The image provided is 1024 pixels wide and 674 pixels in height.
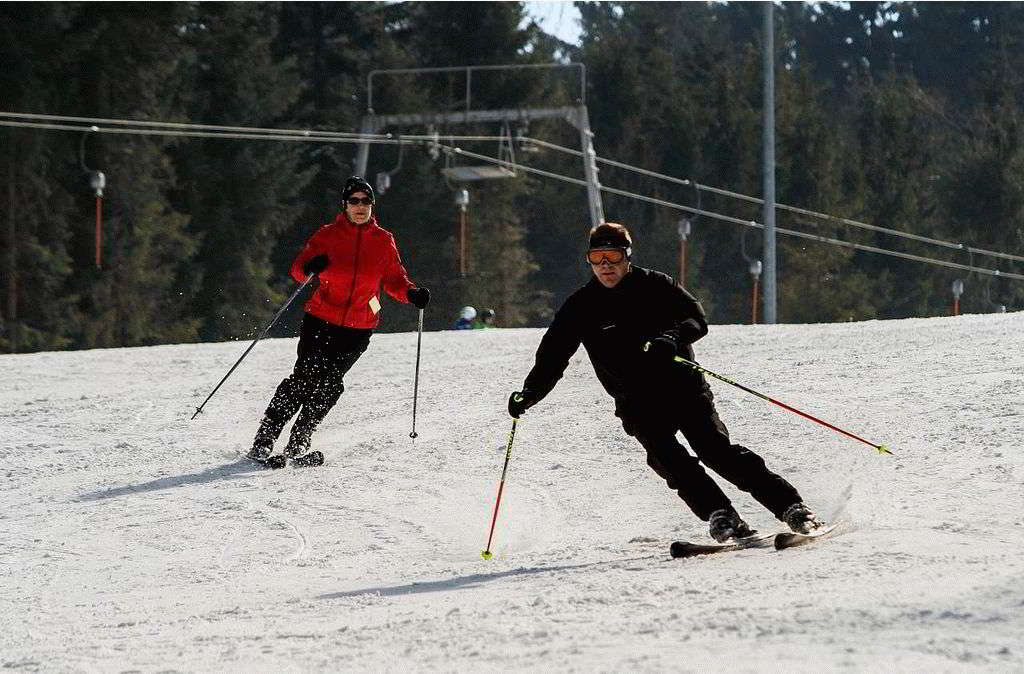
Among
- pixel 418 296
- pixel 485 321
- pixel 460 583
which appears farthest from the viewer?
pixel 485 321

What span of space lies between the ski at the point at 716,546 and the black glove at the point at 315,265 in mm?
3071

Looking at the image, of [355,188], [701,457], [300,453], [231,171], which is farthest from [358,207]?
[231,171]

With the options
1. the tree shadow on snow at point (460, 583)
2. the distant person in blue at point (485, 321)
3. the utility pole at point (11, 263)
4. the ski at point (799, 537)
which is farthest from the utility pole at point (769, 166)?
the tree shadow on snow at point (460, 583)

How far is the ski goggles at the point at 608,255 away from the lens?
599cm

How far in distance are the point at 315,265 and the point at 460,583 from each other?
10.1ft

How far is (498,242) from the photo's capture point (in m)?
44.5

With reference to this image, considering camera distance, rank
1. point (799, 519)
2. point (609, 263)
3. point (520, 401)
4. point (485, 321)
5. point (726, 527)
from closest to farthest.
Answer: point (799, 519)
point (726, 527)
point (609, 263)
point (520, 401)
point (485, 321)

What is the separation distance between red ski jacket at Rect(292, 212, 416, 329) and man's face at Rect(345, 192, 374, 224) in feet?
0.16

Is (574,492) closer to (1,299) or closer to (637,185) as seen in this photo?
(1,299)

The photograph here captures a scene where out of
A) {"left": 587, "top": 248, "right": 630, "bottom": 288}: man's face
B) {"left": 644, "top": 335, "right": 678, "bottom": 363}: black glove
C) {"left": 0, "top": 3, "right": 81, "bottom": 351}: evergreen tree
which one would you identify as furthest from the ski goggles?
{"left": 0, "top": 3, "right": 81, "bottom": 351}: evergreen tree

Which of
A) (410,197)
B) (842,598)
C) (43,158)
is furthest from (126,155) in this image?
(842,598)

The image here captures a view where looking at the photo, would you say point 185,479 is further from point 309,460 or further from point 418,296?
point 418,296

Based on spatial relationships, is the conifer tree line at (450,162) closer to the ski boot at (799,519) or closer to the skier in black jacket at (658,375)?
the skier in black jacket at (658,375)

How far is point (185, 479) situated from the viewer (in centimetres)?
834
